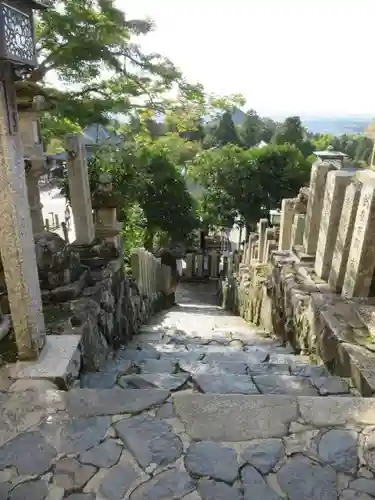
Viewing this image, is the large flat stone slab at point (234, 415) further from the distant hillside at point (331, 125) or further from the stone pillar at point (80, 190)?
the distant hillside at point (331, 125)

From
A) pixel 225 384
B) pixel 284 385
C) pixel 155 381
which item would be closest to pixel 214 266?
pixel 284 385

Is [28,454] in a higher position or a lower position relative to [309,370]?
higher

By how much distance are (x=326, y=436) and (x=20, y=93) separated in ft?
16.8

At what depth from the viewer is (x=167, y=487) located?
2096mm

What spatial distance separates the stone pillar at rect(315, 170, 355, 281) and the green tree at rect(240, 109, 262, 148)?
26.9 m

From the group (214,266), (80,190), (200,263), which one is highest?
(80,190)

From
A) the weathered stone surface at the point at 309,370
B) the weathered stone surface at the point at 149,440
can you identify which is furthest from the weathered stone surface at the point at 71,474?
the weathered stone surface at the point at 309,370

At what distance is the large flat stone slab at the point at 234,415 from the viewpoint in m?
2.45

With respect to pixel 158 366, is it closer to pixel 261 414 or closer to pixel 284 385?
pixel 284 385

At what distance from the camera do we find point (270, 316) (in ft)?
22.7

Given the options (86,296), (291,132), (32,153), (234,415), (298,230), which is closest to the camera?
(234,415)

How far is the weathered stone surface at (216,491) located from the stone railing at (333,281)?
1489 millimetres

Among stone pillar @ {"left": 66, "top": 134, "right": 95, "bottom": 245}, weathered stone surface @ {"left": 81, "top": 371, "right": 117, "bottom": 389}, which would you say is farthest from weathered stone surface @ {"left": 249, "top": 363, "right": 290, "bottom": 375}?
stone pillar @ {"left": 66, "top": 134, "right": 95, "bottom": 245}

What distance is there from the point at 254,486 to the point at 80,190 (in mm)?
4717
